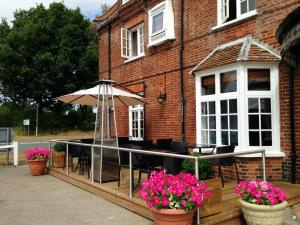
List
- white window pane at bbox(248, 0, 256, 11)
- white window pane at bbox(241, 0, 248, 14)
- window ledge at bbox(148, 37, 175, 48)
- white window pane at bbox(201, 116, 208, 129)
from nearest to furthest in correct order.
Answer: white window pane at bbox(248, 0, 256, 11), white window pane at bbox(241, 0, 248, 14), white window pane at bbox(201, 116, 208, 129), window ledge at bbox(148, 37, 175, 48)

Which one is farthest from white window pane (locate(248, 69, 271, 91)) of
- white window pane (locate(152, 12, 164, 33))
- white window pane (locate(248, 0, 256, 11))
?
white window pane (locate(152, 12, 164, 33))

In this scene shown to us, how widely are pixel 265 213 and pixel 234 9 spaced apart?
5.44 metres

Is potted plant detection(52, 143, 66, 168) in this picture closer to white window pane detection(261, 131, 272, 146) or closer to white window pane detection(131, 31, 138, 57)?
white window pane detection(131, 31, 138, 57)

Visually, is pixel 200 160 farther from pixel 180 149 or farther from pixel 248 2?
pixel 248 2

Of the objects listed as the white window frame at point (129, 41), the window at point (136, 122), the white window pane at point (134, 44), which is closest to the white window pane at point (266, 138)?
the window at point (136, 122)

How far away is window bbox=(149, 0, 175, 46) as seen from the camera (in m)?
9.84

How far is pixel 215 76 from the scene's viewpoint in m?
7.63

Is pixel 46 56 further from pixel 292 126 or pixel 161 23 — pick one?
pixel 292 126

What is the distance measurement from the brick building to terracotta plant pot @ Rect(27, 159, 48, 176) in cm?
354

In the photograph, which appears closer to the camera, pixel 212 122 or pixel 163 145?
pixel 212 122

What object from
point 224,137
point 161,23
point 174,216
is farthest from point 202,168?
point 161,23

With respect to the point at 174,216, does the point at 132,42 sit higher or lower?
higher

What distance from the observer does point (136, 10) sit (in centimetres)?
1174

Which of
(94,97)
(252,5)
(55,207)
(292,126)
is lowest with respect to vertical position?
(55,207)
